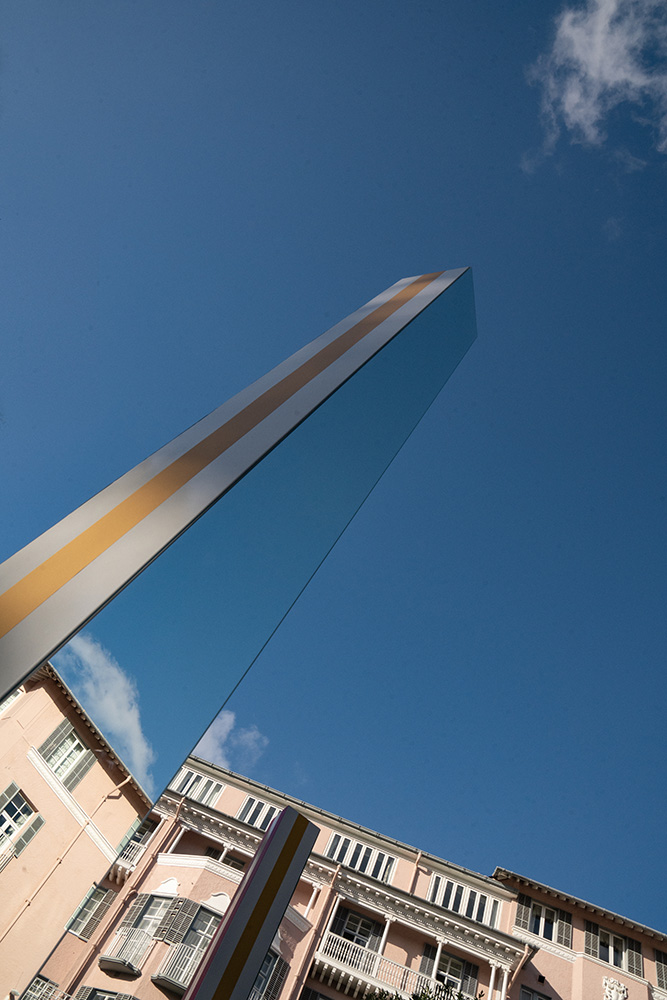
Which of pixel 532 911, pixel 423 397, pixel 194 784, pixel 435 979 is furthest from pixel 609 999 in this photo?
pixel 423 397

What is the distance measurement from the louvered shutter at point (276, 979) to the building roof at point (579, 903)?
6.69 meters

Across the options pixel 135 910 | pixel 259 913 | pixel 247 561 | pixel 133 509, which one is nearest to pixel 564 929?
pixel 135 910

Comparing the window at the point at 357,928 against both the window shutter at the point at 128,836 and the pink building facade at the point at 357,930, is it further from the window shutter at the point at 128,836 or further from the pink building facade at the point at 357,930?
the window shutter at the point at 128,836

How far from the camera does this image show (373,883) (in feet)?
51.1

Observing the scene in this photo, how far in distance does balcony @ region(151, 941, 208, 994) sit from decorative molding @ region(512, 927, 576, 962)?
8.27m

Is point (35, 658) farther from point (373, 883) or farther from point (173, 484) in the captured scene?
point (373, 883)

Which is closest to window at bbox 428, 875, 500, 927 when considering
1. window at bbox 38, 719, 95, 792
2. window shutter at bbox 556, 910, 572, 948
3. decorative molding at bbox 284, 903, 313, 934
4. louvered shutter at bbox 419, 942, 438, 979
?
louvered shutter at bbox 419, 942, 438, 979

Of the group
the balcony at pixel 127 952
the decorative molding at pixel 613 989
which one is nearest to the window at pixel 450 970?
the decorative molding at pixel 613 989

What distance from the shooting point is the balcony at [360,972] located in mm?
13883

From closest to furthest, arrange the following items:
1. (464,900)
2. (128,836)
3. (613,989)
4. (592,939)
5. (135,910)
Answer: (128,836), (135,910), (613,989), (592,939), (464,900)

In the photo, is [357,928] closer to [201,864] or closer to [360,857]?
[360,857]

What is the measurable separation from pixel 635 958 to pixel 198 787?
42.0ft

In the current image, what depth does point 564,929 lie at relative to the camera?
628 inches

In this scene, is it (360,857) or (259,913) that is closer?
(259,913)
